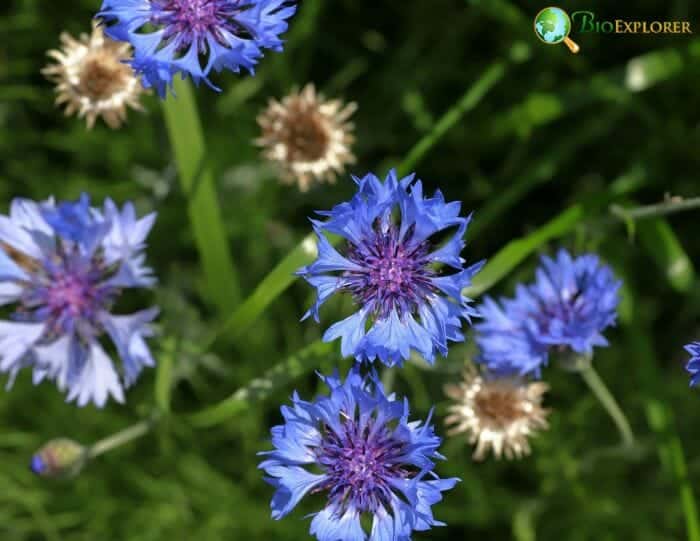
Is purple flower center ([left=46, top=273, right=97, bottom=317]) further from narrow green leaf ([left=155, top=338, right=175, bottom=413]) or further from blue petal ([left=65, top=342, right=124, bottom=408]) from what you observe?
narrow green leaf ([left=155, top=338, right=175, bottom=413])

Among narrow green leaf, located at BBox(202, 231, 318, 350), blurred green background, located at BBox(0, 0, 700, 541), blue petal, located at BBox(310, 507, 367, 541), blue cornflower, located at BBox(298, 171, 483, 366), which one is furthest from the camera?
blurred green background, located at BBox(0, 0, 700, 541)

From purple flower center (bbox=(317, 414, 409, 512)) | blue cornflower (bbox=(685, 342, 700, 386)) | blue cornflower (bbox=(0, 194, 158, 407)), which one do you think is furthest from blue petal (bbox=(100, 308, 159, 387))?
blue cornflower (bbox=(685, 342, 700, 386))

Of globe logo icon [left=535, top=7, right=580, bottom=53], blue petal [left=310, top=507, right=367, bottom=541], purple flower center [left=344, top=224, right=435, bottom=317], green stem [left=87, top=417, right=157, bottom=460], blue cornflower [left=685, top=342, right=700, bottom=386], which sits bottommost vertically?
blue petal [left=310, top=507, right=367, bottom=541]

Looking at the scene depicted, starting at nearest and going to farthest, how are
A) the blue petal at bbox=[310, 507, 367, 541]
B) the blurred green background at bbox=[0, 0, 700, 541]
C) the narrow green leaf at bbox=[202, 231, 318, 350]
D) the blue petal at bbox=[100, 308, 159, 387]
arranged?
the blue petal at bbox=[310, 507, 367, 541] → the blue petal at bbox=[100, 308, 159, 387] → the narrow green leaf at bbox=[202, 231, 318, 350] → the blurred green background at bbox=[0, 0, 700, 541]

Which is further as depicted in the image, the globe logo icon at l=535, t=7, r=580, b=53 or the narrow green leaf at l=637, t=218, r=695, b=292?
the globe logo icon at l=535, t=7, r=580, b=53

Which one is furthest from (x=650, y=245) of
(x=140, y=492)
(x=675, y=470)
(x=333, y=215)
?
(x=140, y=492)

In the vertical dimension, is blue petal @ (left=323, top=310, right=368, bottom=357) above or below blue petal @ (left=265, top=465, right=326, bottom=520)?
above

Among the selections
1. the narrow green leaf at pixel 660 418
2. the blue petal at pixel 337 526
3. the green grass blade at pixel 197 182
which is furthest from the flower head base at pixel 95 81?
the narrow green leaf at pixel 660 418

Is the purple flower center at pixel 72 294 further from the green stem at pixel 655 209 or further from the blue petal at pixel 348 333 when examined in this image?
the green stem at pixel 655 209
